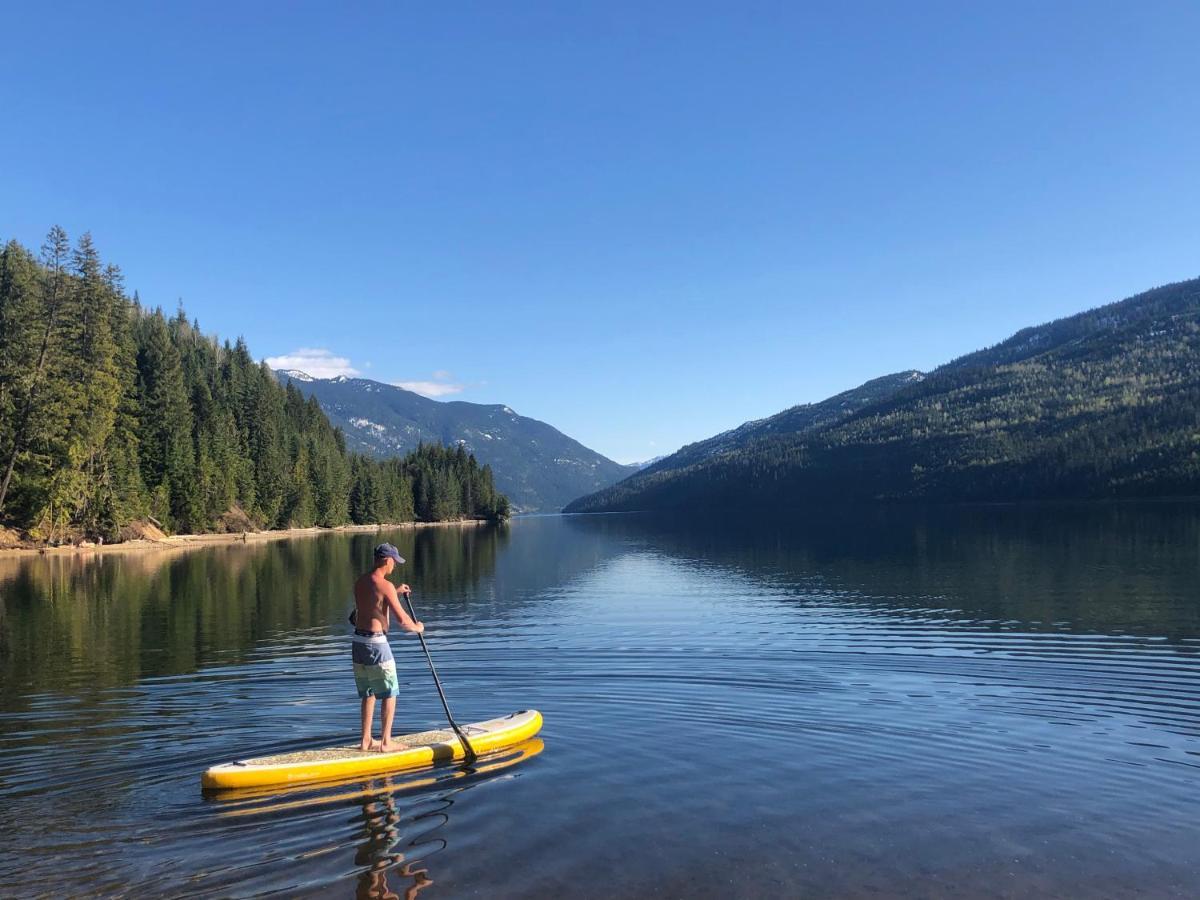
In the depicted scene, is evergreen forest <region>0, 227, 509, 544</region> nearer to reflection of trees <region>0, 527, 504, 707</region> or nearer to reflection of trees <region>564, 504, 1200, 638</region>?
reflection of trees <region>0, 527, 504, 707</region>

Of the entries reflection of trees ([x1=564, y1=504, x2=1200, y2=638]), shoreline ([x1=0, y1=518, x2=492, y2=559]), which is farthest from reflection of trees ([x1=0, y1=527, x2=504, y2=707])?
reflection of trees ([x1=564, y1=504, x2=1200, y2=638])

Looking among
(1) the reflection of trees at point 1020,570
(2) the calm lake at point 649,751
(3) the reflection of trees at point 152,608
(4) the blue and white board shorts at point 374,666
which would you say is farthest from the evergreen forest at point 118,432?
(4) the blue and white board shorts at point 374,666

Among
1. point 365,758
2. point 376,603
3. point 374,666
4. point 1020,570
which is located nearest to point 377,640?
point 374,666

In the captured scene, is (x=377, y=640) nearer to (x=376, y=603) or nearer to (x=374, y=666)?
(x=374, y=666)

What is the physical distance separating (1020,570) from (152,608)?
50071 mm

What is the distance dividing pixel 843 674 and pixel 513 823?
1423 centimetres

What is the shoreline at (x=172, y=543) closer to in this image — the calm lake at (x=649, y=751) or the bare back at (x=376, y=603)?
the calm lake at (x=649, y=751)

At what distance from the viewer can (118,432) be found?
9356 centimetres

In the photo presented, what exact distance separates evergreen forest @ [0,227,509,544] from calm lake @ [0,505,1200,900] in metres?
44.9

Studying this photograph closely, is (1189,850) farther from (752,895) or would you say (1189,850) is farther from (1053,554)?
(1053,554)

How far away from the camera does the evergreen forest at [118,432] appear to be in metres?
75.4

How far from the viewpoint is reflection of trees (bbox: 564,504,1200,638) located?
34.0 m

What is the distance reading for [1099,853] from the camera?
1062cm

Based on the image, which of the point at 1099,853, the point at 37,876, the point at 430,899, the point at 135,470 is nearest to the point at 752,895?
the point at 430,899
